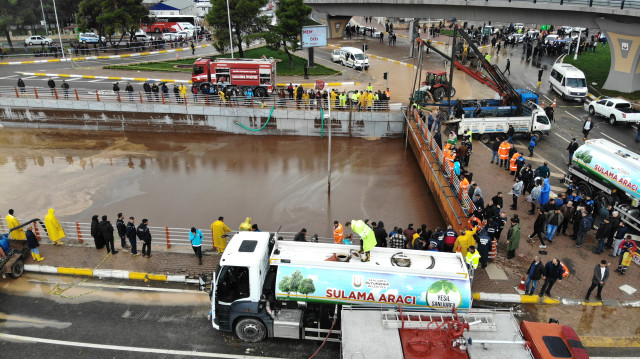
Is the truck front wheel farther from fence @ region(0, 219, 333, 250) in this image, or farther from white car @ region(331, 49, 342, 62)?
white car @ region(331, 49, 342, 62)

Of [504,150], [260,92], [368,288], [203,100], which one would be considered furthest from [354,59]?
[368,288]

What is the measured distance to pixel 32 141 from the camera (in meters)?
28.2

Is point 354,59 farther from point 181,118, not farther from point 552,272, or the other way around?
point 552,272

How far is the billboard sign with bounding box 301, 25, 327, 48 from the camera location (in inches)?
1510

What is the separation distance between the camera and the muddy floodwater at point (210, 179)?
19.2 metres

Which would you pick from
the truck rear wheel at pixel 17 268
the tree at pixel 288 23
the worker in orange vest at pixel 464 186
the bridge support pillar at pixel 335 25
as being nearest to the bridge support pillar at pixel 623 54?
the tree at pixel 288 23

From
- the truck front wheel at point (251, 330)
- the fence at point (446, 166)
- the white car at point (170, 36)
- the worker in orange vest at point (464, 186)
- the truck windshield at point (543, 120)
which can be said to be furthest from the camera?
the white car at point (170, 36)

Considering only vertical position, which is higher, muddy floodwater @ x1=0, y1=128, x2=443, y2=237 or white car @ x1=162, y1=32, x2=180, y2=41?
white car @ x1=162, y1=32, x2=180, y2=41

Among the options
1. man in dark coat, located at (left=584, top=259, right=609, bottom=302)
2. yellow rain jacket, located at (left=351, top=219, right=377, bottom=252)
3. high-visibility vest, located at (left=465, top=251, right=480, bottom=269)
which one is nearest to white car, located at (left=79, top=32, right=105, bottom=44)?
yellow rain jacket, located at (left=351, top=219, right=377, bottom=252)

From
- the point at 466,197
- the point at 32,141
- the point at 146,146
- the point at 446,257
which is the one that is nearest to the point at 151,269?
the point at 446,257

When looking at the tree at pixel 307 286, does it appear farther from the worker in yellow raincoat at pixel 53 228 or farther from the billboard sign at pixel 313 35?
the billboard sign at pixel 313 35

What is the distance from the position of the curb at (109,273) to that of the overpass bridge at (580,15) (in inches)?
1245

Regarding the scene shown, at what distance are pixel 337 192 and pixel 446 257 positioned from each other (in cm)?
1061

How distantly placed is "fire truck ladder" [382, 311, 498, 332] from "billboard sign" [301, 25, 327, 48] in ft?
107
